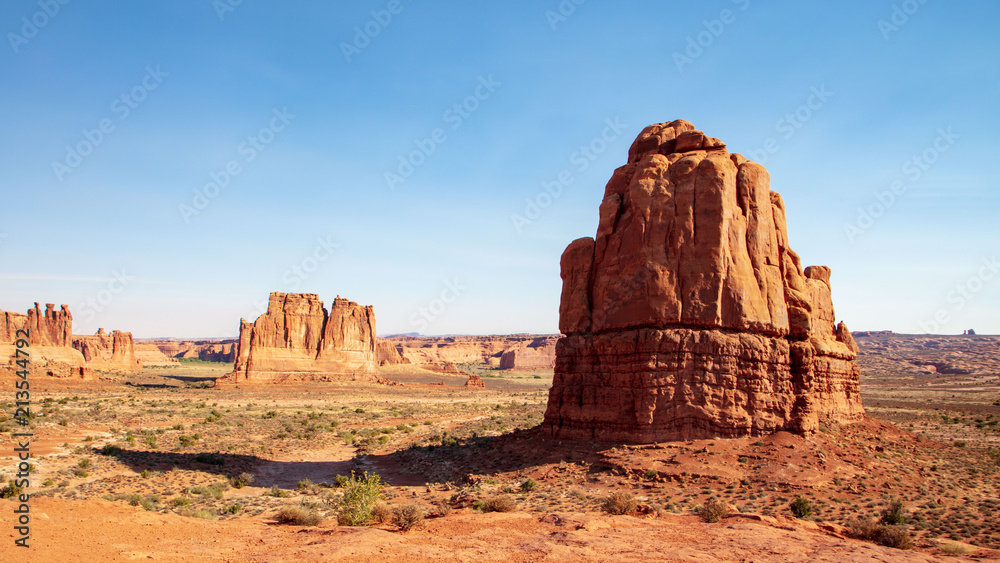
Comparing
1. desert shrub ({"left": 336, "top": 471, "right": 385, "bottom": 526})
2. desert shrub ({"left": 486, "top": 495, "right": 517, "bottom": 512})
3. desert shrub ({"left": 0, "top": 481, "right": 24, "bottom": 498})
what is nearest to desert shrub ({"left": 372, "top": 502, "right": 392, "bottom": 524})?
desert shrub ({"left": 336, "top": 471, "right": 385, "bottom": 526})

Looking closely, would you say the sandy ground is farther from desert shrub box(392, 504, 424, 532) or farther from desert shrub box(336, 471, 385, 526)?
desert shrub box(336, 471, 385, 526)

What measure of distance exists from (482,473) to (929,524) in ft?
42.2

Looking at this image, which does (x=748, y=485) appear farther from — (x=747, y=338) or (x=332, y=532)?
(x=332, y=532)

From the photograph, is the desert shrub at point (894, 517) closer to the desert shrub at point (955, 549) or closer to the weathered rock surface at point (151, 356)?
the desert shrub at point (955, 549)

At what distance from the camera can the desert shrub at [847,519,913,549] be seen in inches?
461

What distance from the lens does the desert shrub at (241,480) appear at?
2047 centimetres

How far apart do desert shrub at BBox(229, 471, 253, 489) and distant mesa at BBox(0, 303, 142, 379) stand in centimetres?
6095

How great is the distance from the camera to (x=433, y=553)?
10547 millimetres

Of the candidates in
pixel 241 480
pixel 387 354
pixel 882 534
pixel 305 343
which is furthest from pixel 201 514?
pixel 387 354

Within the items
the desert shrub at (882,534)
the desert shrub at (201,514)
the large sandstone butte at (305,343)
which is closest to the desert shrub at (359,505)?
the desert shrub at (201,514)

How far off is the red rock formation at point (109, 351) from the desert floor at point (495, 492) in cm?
7707

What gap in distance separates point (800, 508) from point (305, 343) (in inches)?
2994

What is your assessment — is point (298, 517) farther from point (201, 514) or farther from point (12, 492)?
point (12, 492)

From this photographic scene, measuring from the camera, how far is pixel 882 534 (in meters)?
12.1
